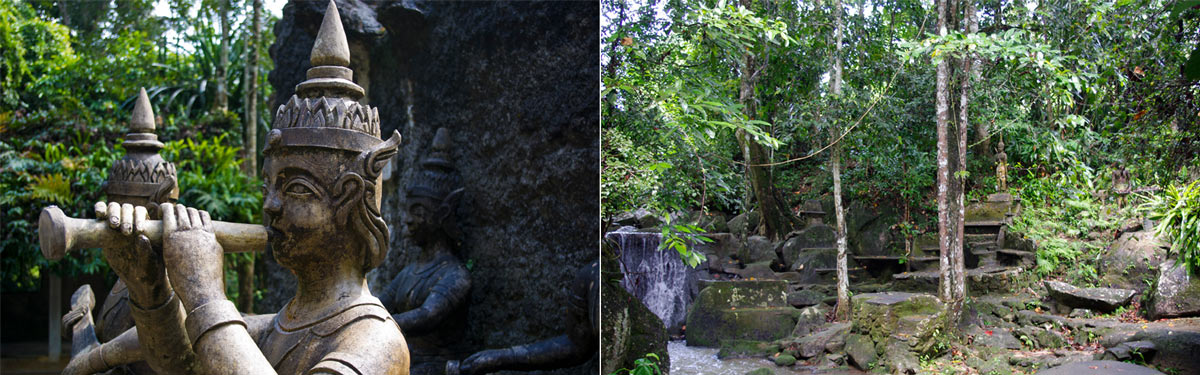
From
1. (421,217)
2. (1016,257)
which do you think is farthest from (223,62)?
(1016,257)

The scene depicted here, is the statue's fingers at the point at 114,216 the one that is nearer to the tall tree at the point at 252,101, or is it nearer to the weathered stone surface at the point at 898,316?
the weathered stone surface at the point at 898,316

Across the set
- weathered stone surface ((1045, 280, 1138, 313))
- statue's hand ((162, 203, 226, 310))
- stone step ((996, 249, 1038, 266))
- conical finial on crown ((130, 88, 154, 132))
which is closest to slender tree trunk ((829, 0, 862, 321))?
stone step ((996, 249, 1038, 266))

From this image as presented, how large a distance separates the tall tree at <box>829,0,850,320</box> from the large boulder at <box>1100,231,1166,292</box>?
0.98 metres

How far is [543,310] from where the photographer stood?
13.2 feet

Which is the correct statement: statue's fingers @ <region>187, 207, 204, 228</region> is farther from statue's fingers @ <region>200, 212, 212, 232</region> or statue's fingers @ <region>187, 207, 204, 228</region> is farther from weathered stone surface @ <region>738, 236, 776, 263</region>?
weathered stone surface @ <region>738, 236, 776, 263</region>

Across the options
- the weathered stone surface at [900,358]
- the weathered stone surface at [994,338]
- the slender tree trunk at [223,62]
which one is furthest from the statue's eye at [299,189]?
the slender tree trunk at [223,62]

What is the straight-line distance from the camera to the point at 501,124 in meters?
4.23

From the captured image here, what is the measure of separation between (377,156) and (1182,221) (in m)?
3.01

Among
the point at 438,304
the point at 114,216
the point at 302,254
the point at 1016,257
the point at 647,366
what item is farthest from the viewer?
Answer: the point at 438,304

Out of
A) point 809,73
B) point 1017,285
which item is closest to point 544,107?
point 809,73

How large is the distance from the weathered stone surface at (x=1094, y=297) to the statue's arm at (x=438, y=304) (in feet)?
9.34

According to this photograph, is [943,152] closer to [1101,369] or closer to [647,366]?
[1101,369]

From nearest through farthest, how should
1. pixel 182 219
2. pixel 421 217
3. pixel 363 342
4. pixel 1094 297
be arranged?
1. pixel 182 219
2. pixel 363 342
3. pixel 1094 297
4. pixel 421 217

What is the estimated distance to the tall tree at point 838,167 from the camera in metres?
3.32
